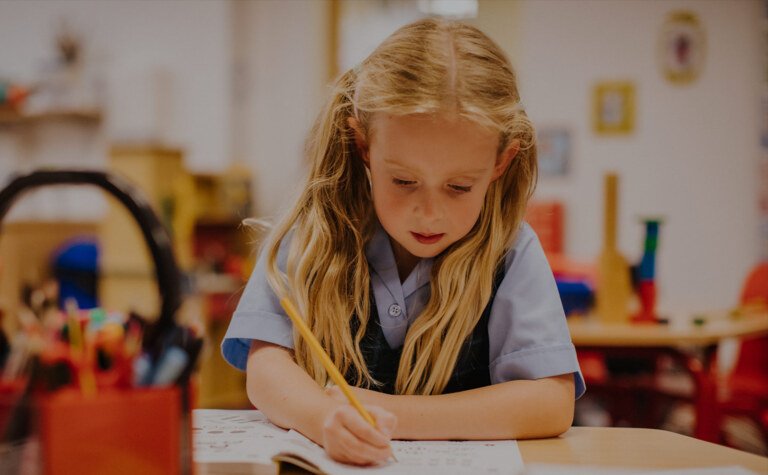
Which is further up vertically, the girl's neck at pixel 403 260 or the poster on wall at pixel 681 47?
the poster on wall at pixel 681 47

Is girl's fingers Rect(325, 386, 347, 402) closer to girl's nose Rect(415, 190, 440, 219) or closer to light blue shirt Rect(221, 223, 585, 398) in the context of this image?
light blue shirt Rect(221, 223, 585, 398)

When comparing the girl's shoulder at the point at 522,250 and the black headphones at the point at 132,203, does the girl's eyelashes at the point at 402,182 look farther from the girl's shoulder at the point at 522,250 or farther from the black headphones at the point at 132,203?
the black headphones at the point at 132,203

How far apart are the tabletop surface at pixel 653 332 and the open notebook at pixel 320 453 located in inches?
36.8

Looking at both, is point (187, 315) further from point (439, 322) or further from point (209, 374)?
point (209, 374)

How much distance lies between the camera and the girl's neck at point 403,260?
831mm

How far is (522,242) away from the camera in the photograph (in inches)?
31.5

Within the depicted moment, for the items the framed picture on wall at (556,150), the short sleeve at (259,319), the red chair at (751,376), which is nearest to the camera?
the short sleeve at (259,319)

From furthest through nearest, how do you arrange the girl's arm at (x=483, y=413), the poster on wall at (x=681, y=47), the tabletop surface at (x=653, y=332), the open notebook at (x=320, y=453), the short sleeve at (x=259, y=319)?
1. the poster on wall at (x=681, y=47)
2. the tabletop surface at (x=653, y=332)
3. the short sleeve at (x=259, y=319)
4. the girl's arm at (x=483, y=413)
5. the open notebook at (x=320, y=453)

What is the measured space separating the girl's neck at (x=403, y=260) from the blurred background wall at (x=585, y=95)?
117 inches

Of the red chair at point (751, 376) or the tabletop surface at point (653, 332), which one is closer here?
the tabletop surface at point (653, 332)

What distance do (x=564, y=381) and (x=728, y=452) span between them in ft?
0.55

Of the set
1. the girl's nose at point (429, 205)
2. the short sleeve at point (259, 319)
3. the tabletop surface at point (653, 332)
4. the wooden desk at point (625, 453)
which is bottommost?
the tabletop surface at point (653, 332)

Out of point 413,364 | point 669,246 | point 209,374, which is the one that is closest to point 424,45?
point 413,364

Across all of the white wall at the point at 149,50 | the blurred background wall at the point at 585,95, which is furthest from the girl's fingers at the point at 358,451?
the white wall at the point at 149,50
